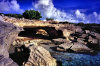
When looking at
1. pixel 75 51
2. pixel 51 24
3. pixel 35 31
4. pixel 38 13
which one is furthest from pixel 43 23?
pixel 38 13

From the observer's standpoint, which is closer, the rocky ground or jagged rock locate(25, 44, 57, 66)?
jagged rock locate(25, 44, 57, 66)

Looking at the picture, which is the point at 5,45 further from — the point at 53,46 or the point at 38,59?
the point at 53,46

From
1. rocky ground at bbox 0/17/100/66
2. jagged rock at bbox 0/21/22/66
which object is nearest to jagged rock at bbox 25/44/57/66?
rocky ground at bbox 0/17/100/66

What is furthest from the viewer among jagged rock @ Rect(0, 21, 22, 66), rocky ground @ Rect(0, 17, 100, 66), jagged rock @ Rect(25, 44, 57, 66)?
rocky ground @ Rect(0, 17, 100, 66)

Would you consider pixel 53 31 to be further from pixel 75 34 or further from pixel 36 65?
pixel 36 65

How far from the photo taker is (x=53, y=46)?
1506 centimetres

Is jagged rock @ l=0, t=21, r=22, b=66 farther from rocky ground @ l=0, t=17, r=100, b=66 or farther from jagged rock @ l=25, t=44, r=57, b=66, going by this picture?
rocky ground @ l=0, t=17, r=100, b=66

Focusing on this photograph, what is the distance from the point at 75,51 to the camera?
11.8 meters

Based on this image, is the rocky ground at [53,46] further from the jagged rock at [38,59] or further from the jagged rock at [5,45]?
the jagged rock at [5,45]

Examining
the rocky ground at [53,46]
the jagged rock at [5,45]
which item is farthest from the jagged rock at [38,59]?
the jagged rock at [5,45]

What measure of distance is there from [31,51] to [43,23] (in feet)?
39.8

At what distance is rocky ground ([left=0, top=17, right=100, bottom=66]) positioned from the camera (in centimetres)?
798

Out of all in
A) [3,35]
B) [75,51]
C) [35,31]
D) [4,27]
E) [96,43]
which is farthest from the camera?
[35,31]

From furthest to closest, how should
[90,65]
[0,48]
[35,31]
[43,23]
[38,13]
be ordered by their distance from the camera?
[38,13]
[35,31]
[43,23]
[90,65]
[0,48]
